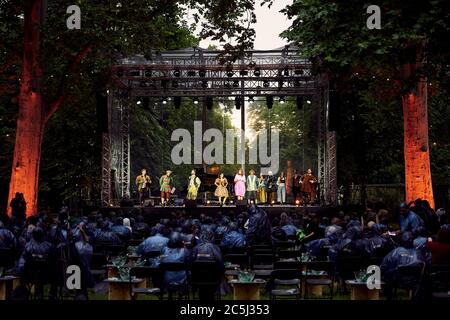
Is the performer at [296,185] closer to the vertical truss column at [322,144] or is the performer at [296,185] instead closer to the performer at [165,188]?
the vertical truss column at [322,144]

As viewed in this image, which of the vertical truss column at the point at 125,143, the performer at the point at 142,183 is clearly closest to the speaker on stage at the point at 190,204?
the performer at the point at 142,183

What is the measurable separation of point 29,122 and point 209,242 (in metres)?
13.6

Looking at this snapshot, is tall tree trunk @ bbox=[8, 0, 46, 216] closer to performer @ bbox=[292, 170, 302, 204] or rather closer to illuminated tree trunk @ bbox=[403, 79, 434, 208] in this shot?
illuminated tree trunk @ bbox=[403, 79, 434, 208]

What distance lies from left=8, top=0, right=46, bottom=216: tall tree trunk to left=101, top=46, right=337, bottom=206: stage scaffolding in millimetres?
5315

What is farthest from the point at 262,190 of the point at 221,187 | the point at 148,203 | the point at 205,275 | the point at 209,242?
the point at 205,275

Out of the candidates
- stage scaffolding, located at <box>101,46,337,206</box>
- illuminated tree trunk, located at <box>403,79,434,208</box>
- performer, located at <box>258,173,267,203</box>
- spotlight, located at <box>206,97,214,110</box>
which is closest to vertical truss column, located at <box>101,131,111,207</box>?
stage scaffolding, located at <box>101,46,337,206</box>

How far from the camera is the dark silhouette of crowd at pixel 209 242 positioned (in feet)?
41.6

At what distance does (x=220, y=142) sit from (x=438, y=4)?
4676cm

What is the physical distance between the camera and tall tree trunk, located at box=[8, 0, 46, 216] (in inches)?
951

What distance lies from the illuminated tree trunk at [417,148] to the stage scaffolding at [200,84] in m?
5.63

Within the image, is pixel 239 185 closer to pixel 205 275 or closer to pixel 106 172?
pixel 106 172

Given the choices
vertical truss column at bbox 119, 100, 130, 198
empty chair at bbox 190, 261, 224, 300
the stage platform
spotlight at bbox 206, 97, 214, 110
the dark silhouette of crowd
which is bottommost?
empty chair at bbox 190, 261, 224, 300
